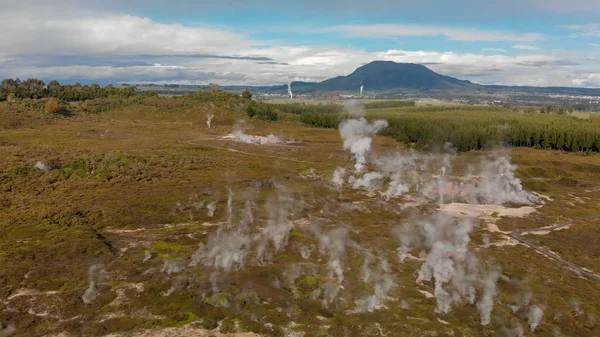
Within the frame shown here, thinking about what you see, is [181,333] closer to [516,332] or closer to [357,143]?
[516,332]

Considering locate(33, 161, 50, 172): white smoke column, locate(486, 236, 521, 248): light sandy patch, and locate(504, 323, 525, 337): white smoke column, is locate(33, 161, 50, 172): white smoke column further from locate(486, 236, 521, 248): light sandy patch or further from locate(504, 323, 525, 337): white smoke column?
locate(504, 323, 525, 337): white smoke column

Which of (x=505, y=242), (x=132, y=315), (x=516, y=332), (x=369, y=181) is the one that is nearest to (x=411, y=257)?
(x=505, y=242)

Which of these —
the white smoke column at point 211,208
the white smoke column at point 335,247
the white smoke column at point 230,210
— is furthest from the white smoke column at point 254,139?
the white smoke column at point 335,247

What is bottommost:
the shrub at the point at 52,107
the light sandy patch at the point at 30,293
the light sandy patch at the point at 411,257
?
the light sandy patch at the point at 411,257

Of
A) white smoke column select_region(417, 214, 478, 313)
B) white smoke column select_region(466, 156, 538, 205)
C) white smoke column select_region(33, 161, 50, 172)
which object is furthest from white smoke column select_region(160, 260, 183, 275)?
white smoke column select_region(466, 156, 538, 205)

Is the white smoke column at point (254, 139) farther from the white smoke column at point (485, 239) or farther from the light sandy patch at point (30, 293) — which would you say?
the light sandy patch at point (30, 293)
